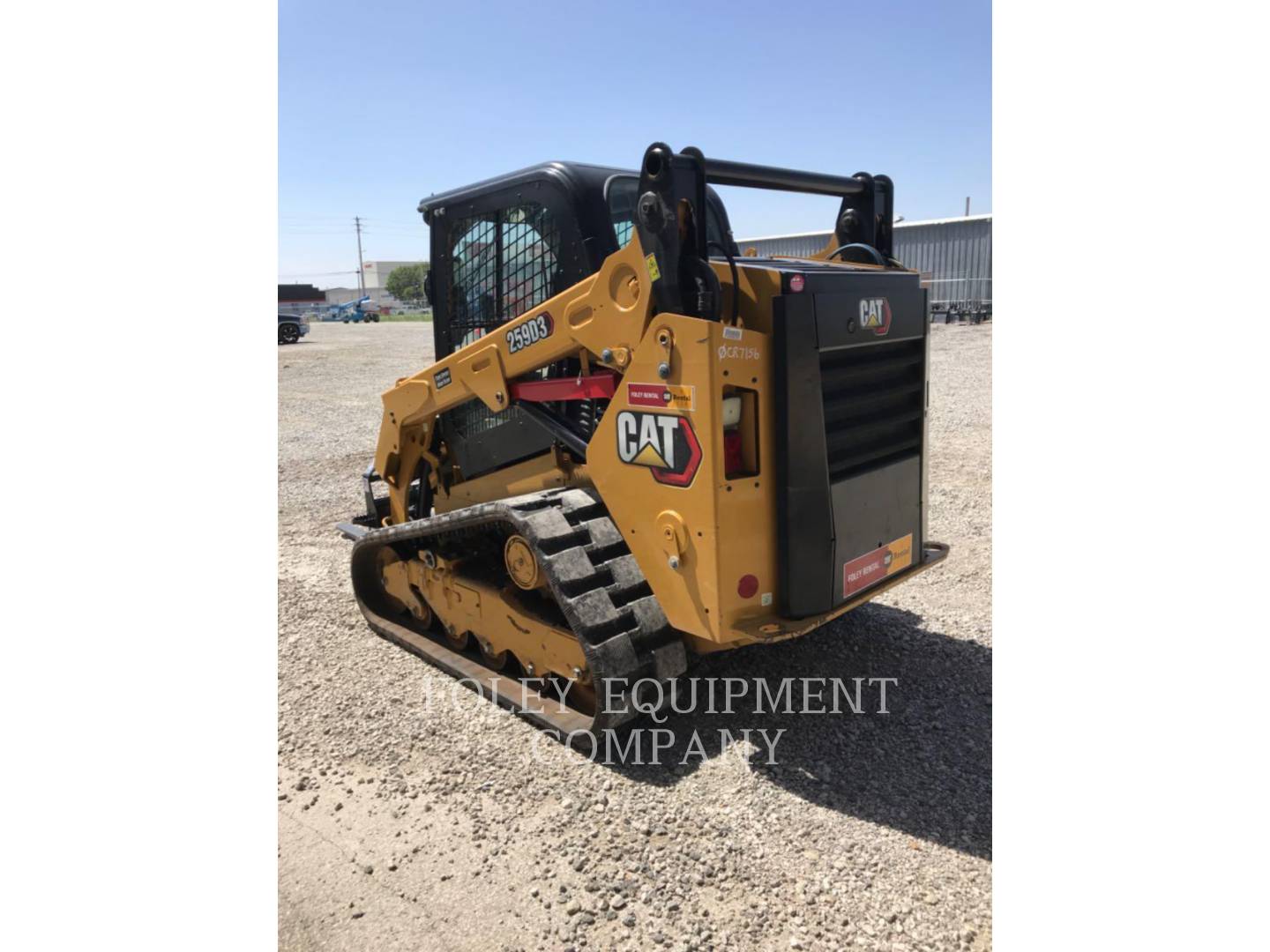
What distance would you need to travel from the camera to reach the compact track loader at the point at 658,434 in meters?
3.28

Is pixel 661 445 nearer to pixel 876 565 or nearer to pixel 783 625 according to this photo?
pixel 783 625

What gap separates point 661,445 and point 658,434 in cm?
5

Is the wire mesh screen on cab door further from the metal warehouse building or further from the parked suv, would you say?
the parked suv

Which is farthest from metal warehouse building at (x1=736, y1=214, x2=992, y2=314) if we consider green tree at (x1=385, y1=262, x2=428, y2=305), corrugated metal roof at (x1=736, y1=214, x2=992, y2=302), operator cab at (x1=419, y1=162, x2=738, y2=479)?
green tree at (x1=385, y1=262, x2=428, y2=305)

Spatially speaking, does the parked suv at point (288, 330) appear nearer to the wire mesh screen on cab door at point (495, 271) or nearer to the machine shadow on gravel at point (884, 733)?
the wire mesh screen on cab door at point (495, 271)

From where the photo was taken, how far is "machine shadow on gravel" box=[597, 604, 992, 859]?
330cm

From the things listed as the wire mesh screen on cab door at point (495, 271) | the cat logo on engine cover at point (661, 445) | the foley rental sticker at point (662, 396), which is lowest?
the cat logo on engine cover at point (661, 445)

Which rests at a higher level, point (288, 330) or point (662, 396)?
point (288, 330)

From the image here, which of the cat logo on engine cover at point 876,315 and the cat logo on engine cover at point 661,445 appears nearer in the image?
the cat logo on engine cover at point 661,445

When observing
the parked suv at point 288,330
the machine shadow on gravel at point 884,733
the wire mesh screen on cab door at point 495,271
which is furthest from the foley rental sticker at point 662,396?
the parked suv at point 288,330

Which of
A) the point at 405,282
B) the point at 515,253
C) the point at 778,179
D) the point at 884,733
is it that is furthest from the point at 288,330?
the point at 405,282

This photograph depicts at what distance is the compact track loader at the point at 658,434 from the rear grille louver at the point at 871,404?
13 millimetres

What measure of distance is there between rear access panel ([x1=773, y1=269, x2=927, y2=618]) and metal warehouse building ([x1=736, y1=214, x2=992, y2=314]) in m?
23.1

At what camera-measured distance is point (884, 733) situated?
382 centimetres
